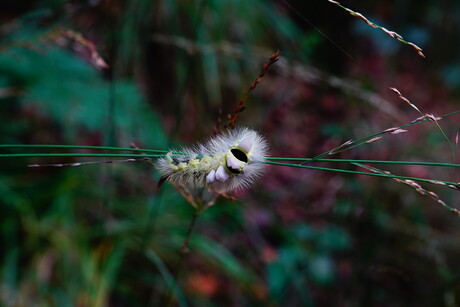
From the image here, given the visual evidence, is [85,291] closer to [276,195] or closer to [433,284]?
[276,195]

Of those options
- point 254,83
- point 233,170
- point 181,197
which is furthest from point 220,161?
point 181,197

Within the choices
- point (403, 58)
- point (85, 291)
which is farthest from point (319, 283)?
point (403, 58)

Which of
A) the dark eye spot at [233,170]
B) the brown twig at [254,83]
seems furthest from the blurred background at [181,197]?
the dark eye spot at [233,170]

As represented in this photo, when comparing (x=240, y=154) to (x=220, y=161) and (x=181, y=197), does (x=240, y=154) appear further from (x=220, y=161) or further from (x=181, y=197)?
(x=181, y=197)

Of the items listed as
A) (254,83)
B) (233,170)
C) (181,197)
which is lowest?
(233,170)

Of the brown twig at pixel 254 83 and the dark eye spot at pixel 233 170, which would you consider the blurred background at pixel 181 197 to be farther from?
the dark eye spot at pixel 233 170

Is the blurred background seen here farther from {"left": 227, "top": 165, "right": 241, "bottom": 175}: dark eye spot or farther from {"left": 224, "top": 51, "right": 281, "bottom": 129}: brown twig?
{"left": 227, "top": 165, "right": 241, "bottom": 175}: dark eye spot
